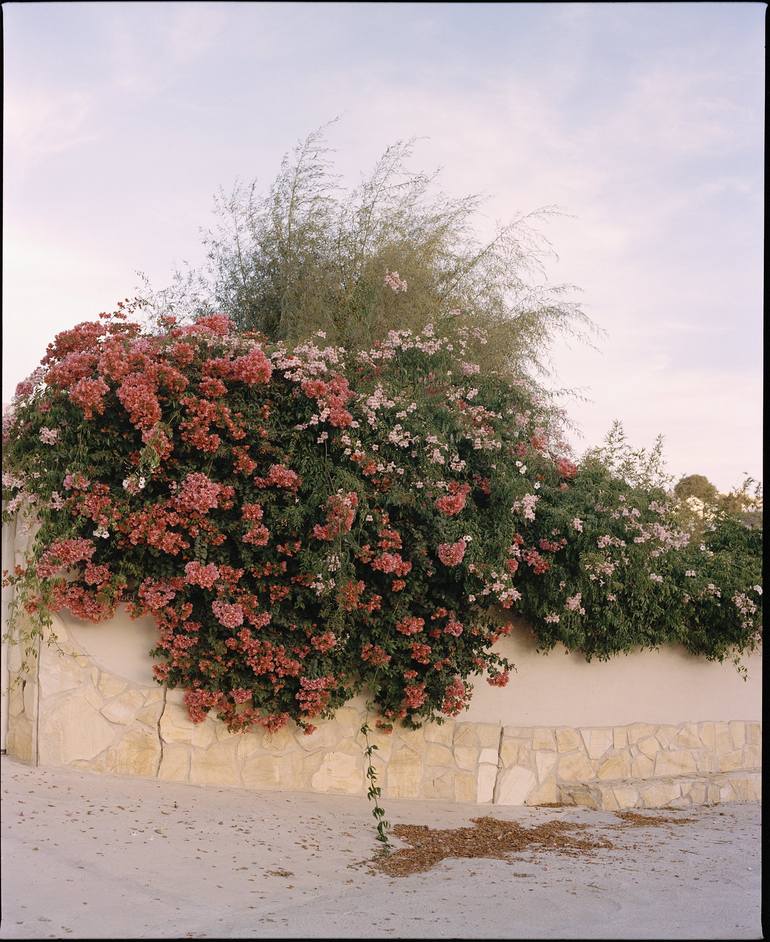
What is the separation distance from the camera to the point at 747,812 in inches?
336

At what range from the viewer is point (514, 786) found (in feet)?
26.2

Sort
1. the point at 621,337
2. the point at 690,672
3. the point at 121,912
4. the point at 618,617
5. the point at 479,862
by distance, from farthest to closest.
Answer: the point at 621,337 → the point at 690,672 → the point at 618,617 → the point at 479,862 → the point at 121,912

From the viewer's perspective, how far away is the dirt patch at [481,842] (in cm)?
588

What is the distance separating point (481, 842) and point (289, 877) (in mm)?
1732

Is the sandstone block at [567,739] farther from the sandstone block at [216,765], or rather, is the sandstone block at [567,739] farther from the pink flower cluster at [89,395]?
the pink flower cluster at [89,395]

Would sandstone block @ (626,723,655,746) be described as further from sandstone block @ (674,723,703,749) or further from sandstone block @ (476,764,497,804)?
sandstone block @ (476,764,497,804)

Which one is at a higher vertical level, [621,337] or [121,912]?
[621,337]

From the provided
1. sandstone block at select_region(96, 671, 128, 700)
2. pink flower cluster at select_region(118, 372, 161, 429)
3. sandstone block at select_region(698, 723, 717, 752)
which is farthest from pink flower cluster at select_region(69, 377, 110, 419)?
sandstone block at select_region(698, 723, 717, 752)

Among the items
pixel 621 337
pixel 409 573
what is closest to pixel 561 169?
pixel 621 337

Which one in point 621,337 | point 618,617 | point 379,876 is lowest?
point 379,876

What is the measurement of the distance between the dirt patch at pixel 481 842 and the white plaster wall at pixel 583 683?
1124 mm

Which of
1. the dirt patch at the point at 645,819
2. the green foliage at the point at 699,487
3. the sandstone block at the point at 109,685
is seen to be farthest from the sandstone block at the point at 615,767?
the green foliage at the point at 699,487

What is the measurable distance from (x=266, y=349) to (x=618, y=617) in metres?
3.76

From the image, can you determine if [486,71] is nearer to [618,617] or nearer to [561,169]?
[561,169]
